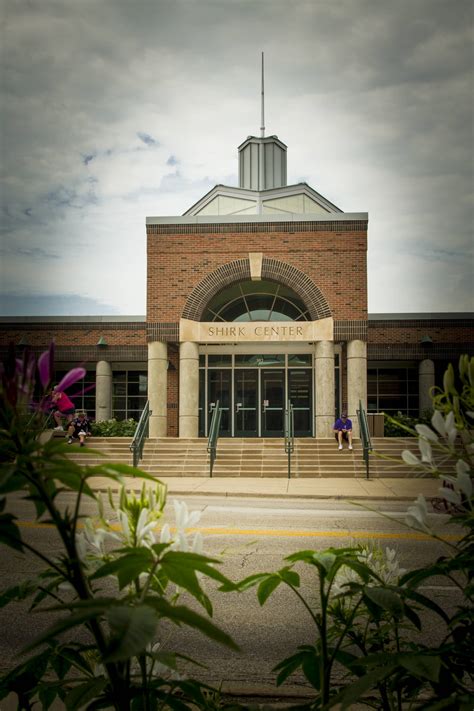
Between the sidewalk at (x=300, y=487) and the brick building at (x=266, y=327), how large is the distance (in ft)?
16.2

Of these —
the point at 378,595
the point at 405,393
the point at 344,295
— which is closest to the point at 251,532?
the point at 378,595

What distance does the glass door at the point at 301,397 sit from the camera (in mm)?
25141

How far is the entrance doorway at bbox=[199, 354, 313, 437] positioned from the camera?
Result: 82.6 feet

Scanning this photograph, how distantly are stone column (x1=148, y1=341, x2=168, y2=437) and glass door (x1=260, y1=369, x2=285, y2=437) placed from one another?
4817 mm

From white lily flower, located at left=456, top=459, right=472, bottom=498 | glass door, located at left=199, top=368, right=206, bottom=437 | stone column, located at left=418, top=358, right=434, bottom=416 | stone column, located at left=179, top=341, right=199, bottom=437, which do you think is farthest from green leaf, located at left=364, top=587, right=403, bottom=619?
stone column, located at left=418, top=358, right=434, bottom=416

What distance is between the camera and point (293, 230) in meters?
21.9

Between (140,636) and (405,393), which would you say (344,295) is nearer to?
(405,393)

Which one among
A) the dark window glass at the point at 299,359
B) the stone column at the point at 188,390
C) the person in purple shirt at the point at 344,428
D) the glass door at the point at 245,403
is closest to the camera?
the person in purple shirt at the point at 344,428

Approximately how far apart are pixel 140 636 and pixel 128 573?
1.09 ft

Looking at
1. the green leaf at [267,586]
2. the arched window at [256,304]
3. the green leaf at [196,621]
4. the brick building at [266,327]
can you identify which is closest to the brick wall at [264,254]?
the brick building at [266,327]

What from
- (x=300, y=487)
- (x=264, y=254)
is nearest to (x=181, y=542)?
(x=300, y=487)

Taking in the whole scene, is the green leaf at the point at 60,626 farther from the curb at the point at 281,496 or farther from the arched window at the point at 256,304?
the arched window at the point at 256,304

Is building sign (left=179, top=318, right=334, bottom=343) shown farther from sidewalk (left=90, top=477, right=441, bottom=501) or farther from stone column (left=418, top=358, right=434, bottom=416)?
stone column (left=418, top=358, right=434, bottom=416)

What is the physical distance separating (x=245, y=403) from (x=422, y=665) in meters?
24.4
